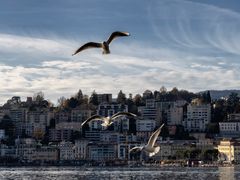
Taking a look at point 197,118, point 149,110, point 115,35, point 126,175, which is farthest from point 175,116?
point 115,35

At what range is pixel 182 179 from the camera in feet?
177

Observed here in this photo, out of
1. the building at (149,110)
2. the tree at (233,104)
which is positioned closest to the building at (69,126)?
the building at (149,110)

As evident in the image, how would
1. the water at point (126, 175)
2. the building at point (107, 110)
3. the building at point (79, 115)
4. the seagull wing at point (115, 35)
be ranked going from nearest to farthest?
the seagull wing at point (115, 35), the water at point (126, 175), the building at point (107, 110), the building at point (79, 115)

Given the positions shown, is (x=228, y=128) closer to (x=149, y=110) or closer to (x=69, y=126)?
(x=149, y=110)

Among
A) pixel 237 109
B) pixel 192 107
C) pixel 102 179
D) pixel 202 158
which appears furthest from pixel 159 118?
pixel 102 179

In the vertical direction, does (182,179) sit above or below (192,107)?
below

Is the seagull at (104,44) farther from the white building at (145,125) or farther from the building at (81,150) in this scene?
the white building at (145,125)

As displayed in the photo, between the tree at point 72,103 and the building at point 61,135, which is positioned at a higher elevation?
the tree at point 72,103

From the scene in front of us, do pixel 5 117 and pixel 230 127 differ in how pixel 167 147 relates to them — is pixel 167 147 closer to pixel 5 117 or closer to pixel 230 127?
pixel 230 127

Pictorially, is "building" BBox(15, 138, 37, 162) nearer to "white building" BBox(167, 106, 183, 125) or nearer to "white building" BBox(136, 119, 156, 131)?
"white building" BBox(136, 119, 156, 131)

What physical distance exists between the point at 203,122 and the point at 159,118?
694cm

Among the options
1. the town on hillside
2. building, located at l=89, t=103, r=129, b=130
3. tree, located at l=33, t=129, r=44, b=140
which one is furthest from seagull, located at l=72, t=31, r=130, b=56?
tree, located at l=33, t=129, r=44, b=140

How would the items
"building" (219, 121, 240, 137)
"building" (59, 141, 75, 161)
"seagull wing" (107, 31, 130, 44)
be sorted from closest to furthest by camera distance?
"seagull wing" (107, 31, 130, 44) < "building" (59, 141, 75, 161) < "building" (219, 121, 240, 137)

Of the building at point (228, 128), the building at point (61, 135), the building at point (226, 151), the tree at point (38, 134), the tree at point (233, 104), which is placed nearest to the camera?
the building at point (226, 151)
